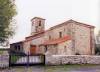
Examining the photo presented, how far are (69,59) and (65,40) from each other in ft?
49.4

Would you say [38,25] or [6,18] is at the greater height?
[38,25]

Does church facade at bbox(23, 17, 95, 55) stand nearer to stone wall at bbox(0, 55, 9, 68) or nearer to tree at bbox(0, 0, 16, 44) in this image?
tree at bbox(0, 0, 16, 44)

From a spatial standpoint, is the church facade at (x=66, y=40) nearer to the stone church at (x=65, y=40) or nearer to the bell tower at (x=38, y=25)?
the stone church at (x=65, y=40)

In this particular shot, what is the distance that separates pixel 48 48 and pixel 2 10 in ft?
64.6

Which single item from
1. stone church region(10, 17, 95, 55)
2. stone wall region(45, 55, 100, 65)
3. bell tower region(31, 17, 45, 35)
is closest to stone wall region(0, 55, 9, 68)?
stone wall region(45, 55, 100, 65)

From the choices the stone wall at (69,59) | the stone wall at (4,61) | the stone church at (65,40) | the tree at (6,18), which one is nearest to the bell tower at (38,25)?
the stone church at (65,40)

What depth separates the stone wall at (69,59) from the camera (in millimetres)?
34809

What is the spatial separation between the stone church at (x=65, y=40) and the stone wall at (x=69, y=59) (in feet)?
39.0

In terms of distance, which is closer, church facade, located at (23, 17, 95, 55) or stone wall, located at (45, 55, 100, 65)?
stone wall, located at (45, 55, 100, 65)

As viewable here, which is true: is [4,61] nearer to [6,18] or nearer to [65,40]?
[6,18]

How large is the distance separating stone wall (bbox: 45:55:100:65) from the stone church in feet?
39.0

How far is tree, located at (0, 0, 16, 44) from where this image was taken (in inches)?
1432

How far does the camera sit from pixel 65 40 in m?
51.3

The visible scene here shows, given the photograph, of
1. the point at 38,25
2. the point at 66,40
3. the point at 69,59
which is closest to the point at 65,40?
the point at 66,40
